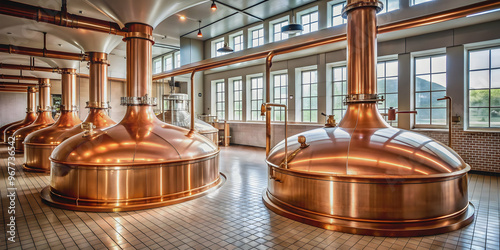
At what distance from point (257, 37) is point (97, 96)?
7138mm

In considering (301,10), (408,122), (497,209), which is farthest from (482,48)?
(301,10)

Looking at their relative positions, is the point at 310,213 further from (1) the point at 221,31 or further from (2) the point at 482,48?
(1) the point at 221,31

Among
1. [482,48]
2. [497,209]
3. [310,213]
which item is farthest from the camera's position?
[482,48]

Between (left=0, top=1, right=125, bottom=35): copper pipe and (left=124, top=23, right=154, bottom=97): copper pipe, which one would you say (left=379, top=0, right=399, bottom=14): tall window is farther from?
(left=0, top=1, right=125, bottom=35): copper pipe

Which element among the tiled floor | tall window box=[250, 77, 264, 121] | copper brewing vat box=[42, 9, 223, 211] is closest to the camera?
the tiled floor

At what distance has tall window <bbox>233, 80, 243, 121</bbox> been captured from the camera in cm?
1320

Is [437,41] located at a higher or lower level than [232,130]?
higher

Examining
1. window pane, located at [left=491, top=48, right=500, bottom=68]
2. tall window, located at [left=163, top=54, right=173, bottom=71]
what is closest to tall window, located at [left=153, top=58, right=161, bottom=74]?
tall window, located at [left=163, top=54, right=173, bottom=71]

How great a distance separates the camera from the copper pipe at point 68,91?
775 centimetres

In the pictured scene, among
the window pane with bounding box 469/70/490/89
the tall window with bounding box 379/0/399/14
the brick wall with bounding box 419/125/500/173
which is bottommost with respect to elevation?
the brick wall with bounding box 419/125/500/173

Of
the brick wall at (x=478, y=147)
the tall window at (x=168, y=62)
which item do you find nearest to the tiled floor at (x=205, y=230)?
the brick wall at (x=478, y=147)

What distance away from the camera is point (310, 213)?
3279 mm

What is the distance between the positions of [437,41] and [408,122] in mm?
2180

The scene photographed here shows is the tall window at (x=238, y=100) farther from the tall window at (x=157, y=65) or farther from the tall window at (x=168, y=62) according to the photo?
the tall window at (x=157, y=65)
